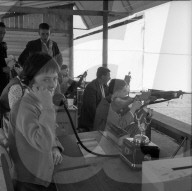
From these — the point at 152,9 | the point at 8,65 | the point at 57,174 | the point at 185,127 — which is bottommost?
the point at 57,174

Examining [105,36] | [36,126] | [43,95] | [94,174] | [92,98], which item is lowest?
[94,174]

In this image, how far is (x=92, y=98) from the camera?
2.72 m

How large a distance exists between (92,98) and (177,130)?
1421mm

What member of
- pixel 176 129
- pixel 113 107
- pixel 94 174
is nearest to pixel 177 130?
pixel 176 129

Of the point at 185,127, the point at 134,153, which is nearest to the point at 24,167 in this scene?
the point at 134,153

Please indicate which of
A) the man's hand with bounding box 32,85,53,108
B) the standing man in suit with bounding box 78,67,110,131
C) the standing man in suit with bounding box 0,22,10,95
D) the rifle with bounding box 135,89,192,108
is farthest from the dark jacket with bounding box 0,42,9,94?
the rifle with bounding box 135,89,192,108

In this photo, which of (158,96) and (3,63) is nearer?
(158,96)

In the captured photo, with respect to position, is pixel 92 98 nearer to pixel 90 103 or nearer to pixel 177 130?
pixel 90 103

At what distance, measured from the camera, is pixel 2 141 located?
1.03 m

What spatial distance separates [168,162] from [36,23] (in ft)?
25.0

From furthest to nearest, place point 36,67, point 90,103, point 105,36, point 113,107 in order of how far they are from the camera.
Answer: point 105,36
point 90,103
point 113,107
point 36,67

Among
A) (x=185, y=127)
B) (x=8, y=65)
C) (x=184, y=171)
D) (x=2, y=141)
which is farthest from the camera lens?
(x=8, y=65)

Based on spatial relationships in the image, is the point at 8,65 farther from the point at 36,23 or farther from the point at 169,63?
the point at 36,23

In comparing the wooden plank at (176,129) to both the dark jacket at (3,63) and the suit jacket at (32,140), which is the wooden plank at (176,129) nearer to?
the suit jacket at (32,140)
